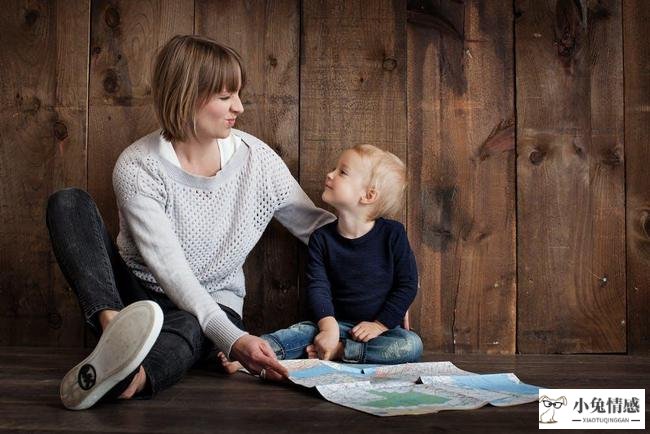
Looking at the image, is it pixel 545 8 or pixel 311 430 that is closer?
pixel 311 430

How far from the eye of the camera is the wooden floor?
1039 mm

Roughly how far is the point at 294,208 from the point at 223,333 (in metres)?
0.52

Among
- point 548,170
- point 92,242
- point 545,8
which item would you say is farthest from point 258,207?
point 545,8

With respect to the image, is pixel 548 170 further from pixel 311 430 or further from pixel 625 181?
pixel 311 430

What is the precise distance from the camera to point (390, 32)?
1.86 metres

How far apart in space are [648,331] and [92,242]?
4.54ft

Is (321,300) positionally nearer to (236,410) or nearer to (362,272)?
(362,272)

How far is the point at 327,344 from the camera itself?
5.30ft

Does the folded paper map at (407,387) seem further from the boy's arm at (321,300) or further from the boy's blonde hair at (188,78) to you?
the boy's blonde hair at (188,78)

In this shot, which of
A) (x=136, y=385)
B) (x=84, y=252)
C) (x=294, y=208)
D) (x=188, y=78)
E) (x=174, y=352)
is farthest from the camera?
(x=294, y=208)

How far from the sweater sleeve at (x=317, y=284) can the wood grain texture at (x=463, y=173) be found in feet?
0.88

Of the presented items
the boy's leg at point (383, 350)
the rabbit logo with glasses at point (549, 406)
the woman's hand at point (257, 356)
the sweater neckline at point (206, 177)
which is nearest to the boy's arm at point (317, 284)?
the boy's leg at point (383, 350)

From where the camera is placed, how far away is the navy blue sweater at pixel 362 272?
5.66 feet

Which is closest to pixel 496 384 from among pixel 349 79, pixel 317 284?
pixel 317 284
